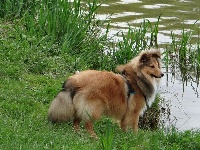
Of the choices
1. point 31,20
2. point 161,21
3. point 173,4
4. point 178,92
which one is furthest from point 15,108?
point 173,4

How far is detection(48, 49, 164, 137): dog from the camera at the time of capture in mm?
7676

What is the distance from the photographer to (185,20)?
17.0m

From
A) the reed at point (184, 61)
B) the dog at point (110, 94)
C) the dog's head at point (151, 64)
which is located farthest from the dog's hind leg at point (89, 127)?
the reed at point (184, 61)

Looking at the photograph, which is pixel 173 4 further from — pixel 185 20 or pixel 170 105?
pixel 170 105

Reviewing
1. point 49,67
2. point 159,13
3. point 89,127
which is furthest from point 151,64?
point 159,13

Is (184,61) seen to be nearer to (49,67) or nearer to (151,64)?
(49,67)

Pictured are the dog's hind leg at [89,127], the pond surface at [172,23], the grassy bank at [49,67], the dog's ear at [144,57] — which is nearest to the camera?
the grassy bank at [49,67]

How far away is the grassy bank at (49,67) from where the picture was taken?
6.91 meters

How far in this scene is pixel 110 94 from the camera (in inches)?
321

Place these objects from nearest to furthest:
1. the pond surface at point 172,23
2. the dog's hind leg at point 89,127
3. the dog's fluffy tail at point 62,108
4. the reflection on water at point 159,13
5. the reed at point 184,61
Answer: the dog's fluffy tail at point 62,108 < the dog's hind leg at point 89,127 < the pond surface at point 172,23 < the reed at point 184,61 < the reflection on water at point 159,13

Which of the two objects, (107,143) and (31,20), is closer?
(107,143)

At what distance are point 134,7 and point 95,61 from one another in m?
6.94

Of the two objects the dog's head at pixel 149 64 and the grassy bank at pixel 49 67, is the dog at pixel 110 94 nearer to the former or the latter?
the dog's head at pixel 149 64

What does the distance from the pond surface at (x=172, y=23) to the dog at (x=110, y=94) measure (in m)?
1.73
